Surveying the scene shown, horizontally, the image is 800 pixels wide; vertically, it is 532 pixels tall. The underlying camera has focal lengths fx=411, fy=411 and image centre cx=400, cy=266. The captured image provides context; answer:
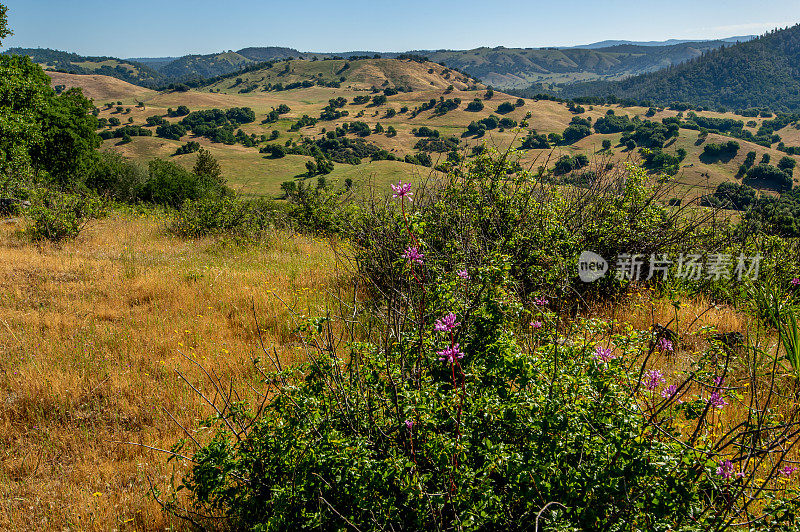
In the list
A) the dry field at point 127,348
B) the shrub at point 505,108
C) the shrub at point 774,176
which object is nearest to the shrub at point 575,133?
the shrub at point 505,108

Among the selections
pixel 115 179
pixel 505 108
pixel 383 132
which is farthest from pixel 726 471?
pixel 505 108

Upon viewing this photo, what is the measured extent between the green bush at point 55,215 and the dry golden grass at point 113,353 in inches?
16.9

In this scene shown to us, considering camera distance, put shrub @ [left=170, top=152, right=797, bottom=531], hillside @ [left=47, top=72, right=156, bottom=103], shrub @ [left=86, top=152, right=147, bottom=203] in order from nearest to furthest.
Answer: shrub @ [left=170, top=152, right=797, bottom=531], shrub @ [left=86, top=152, right=147, bottom=203], hillside @ [left=47, top=72, right=156, bottom=103]

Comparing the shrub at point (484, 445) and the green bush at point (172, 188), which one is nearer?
the shrub at point (484, 445)

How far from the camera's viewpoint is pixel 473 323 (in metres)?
2.51

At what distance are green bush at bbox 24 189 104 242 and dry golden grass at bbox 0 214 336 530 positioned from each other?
0.43 metres

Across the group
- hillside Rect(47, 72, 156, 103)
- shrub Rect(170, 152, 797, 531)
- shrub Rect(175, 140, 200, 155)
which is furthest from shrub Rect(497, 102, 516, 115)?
shrub Rect(170, 152, 797, 531)

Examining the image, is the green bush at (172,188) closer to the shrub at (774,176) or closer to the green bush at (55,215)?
the green bush at (55,215)

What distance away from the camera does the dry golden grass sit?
308cm

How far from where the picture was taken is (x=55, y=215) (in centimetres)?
924

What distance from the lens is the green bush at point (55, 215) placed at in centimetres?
918

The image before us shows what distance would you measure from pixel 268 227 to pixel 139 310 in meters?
5.67

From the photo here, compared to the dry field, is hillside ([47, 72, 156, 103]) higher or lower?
higher

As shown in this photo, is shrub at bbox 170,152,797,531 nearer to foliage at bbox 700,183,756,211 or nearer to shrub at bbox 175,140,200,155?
foliage at bbox 700,183,756,211
